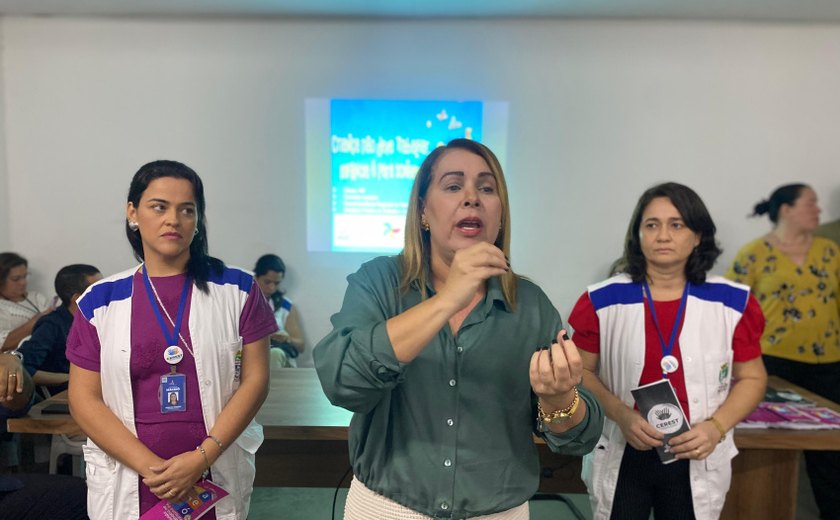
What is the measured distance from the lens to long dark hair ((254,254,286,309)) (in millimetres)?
4309

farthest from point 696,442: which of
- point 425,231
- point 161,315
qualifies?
point 161,315

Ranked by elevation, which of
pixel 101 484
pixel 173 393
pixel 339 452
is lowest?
pixel 339 452

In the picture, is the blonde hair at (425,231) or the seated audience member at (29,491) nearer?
the blonde hair at (425,231)

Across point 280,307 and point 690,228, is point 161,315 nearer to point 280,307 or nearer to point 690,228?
Result: point 690,228

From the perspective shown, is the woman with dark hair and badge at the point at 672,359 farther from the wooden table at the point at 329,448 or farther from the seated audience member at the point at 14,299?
the seated audience member at the point at 14,299

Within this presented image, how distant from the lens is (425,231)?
3.81 ft

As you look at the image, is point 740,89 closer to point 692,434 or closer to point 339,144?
point 339,144

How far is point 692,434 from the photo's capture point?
1.58 m

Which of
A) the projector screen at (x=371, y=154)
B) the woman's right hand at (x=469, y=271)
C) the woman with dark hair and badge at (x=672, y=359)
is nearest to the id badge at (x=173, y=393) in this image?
the woman's right hand at (x=469, y=271)

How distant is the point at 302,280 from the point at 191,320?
10.6 ft

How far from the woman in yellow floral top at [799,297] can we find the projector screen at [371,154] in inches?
81.8

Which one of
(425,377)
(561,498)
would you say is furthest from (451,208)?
(561,498)

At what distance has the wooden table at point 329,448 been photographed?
1963 millimetres

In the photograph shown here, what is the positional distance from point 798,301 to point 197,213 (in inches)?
127
